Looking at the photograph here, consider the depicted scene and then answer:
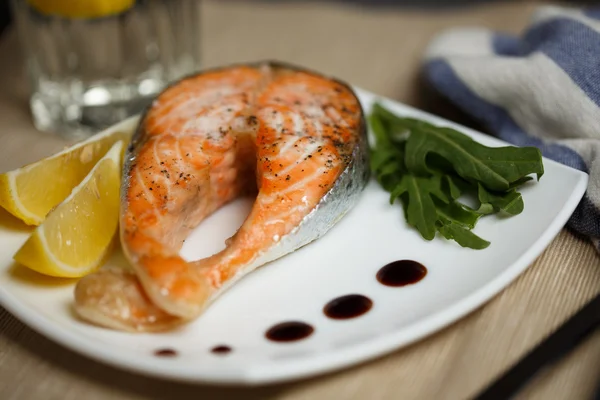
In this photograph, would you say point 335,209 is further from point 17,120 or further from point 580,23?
point 17,120

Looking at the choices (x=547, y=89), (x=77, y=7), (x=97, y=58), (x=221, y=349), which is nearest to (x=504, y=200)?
(x=547, y=89)

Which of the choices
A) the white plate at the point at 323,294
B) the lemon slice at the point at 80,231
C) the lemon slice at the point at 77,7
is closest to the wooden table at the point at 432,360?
the white plate at the point at 323,294

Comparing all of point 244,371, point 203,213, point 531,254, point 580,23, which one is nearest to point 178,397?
point 244,371

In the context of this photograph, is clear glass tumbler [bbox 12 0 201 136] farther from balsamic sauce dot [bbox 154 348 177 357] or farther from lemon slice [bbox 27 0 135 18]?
balsamic sauce dot [bbox 154 348 177 357]

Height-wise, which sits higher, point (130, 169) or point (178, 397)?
point (130, 169)

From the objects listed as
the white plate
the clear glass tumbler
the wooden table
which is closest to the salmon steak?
the white plate

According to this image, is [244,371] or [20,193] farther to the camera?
[20,193]

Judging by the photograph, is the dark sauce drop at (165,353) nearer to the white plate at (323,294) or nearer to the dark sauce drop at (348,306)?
the white plate at (323,294)
